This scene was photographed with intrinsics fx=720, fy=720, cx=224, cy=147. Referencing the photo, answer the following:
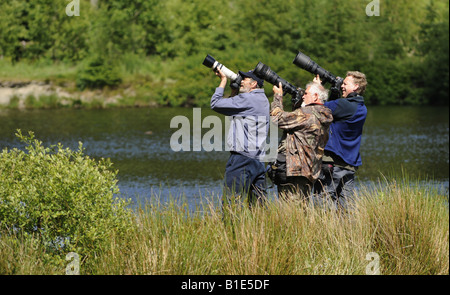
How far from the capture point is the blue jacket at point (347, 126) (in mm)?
7398

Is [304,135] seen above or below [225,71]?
below

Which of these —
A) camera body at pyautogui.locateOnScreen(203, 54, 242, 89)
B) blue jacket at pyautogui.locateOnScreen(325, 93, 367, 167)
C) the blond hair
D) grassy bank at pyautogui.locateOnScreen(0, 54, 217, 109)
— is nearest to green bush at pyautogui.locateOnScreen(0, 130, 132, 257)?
camera body at pyautogui.locateOnScreen(203, 54, 242, 89)

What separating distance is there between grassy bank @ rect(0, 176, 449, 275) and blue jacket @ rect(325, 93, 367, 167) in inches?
19.8

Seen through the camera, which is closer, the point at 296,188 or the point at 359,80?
the point at 296,188

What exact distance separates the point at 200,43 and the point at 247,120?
132 ft

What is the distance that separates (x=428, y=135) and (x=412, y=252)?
19141 millimetres

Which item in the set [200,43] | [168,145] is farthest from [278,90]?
[200,43]

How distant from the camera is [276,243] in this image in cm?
615

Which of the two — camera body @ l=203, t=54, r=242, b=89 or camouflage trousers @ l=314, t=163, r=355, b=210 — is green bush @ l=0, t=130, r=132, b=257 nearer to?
camera body @ l=203, t=54, r=242, b=89

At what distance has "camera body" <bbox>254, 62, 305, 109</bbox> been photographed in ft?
22.8

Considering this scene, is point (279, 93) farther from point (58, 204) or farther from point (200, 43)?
point (200, 43)
